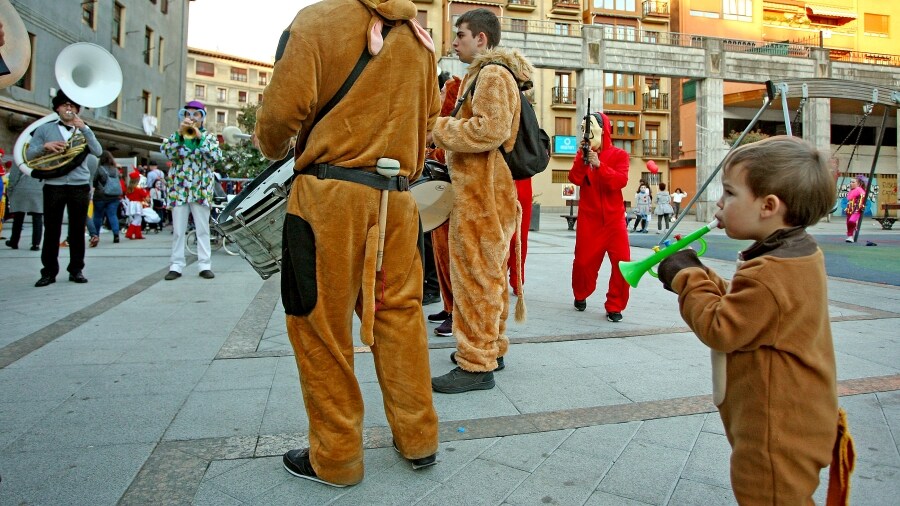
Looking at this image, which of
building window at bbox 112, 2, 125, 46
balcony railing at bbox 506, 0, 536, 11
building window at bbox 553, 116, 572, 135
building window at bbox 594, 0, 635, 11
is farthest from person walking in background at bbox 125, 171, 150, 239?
building window at bbox 594, 0, 635, 11

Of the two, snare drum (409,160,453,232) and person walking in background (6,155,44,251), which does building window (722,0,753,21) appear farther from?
snare drum (409,160,453,232)

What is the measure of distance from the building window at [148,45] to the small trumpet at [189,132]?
87.2ft

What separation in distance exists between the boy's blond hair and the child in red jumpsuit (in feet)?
11.7

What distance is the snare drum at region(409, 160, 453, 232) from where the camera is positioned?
302 centimetres

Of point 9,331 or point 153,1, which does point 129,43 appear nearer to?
point 153,1

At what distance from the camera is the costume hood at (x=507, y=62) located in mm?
3197

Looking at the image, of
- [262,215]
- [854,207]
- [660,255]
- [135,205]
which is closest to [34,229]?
[135,205]

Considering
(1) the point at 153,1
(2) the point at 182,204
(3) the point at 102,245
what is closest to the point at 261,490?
(2) the point at 182,204

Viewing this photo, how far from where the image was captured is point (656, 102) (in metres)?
44.4

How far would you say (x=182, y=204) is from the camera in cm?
726

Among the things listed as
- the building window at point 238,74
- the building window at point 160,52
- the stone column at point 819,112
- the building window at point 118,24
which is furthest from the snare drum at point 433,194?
the building window at point 238,74

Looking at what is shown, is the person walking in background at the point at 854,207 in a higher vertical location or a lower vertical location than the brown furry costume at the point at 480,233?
higher

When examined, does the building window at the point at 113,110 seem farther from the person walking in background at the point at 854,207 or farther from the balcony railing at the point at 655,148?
the balcony railing at the point at 655,148

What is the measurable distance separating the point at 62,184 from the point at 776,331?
7.10 m
